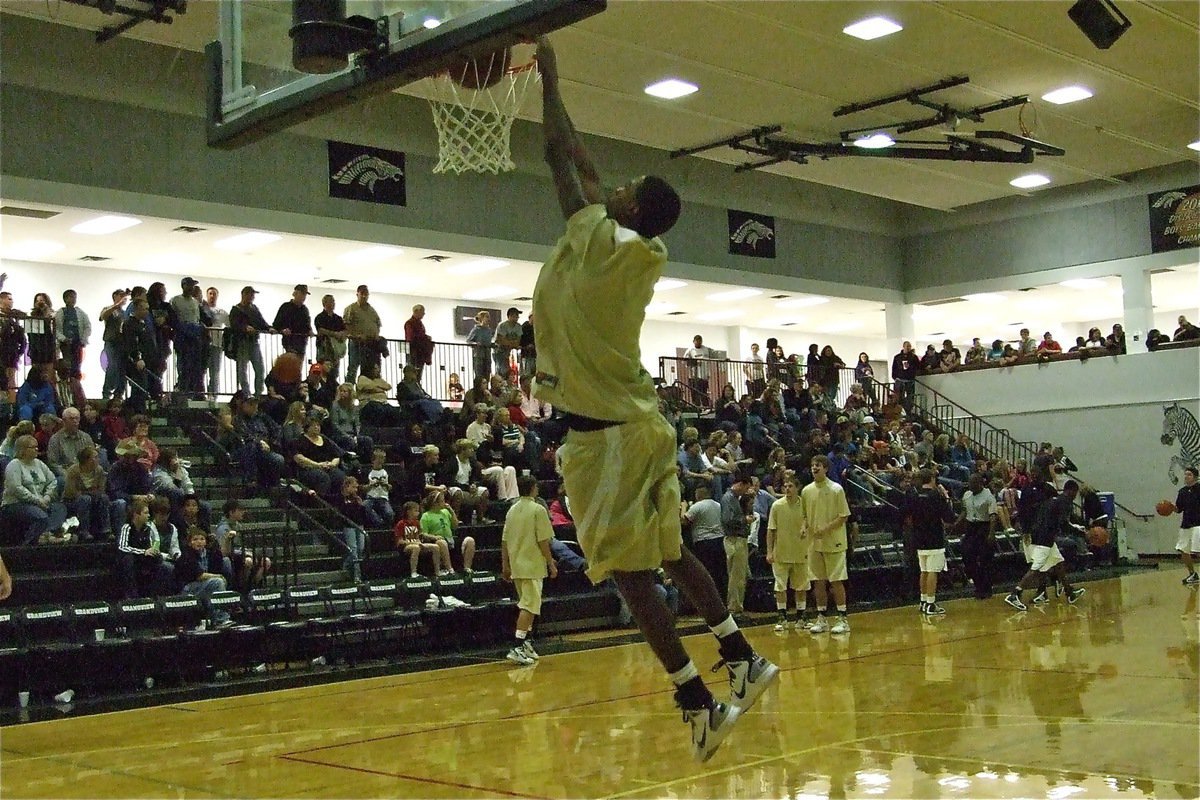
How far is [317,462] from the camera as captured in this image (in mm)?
15594

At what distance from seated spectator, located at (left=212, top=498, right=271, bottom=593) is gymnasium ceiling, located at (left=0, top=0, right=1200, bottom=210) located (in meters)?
4.88

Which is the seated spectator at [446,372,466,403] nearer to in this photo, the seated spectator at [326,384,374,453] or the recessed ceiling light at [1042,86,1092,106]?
the seated spectator at [326,384,374,453]

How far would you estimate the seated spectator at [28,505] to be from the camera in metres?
12.4

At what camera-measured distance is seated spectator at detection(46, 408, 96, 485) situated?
13.4 metres

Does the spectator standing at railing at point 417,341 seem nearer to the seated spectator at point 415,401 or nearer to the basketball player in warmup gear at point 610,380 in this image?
the seated spectator at point 415,401

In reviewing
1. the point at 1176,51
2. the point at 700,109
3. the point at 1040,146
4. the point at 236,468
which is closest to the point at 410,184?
the point at 700,109

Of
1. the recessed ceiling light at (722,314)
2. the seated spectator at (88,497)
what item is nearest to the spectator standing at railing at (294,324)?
the seated spectator at (88,497)

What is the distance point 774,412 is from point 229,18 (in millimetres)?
15056

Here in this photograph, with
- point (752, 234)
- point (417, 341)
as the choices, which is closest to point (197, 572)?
point (417, 341)

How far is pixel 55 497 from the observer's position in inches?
504

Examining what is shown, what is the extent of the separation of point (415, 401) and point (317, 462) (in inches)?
113

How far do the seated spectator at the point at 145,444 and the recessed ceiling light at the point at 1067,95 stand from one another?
13807 mm

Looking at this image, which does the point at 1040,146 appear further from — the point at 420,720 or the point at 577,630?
the point at 420,720

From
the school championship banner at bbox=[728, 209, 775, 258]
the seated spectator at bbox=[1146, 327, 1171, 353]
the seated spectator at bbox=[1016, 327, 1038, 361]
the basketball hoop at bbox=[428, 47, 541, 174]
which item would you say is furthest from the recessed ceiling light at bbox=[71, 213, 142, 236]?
the seated spectator at bbox=[1146, 327, 1171, 353]
